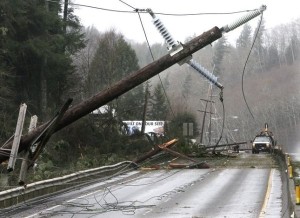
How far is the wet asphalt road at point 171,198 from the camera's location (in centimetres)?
1445

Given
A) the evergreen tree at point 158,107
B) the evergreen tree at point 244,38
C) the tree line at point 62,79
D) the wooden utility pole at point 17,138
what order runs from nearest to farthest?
the wooden utility pole at point 17,138 < the tree line at point 62,79 < the evergreen tree at point 158,107 < the evergreen tree at point 244,38

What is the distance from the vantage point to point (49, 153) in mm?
33719

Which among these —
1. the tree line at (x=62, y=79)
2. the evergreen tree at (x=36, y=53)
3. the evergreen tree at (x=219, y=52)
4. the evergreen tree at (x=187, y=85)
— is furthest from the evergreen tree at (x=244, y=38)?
the evergreen tree at (x=36, y=53)

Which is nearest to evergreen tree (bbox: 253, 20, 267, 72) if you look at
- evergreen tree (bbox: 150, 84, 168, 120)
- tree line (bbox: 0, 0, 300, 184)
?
tree line (bbox: 0, 0, 300, 184)

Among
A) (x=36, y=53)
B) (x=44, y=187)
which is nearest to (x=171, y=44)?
(x=44, y=187)

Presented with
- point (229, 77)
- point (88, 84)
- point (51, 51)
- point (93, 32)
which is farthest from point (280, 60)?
point (51, 51)

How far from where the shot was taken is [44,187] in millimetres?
18656

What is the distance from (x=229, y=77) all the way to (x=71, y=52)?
229 feet

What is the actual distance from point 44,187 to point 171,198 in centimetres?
443

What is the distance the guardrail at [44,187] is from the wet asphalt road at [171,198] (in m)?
0.39

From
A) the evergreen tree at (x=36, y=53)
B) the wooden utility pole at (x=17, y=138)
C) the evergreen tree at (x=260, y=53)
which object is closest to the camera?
the wooden utility pole at (x=17, y=138)

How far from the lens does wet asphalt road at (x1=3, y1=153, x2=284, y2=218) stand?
569 inches

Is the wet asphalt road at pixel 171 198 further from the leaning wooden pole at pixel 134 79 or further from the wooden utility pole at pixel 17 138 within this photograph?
the leaning wooden pole at pixel 134 79

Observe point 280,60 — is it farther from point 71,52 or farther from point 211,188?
point 211,188
